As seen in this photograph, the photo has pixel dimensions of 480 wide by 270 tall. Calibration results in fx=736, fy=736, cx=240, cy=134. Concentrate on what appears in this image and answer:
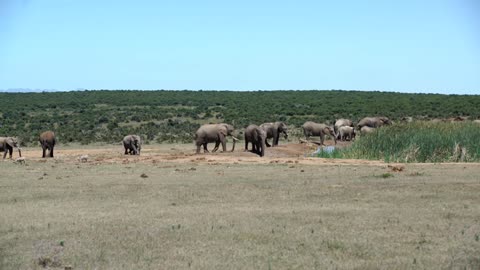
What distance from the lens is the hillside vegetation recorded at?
59.3 meters

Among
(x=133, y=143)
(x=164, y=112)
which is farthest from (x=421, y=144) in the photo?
(x=164, y=112)

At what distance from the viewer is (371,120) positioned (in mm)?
51062

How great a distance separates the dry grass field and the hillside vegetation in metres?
30.8

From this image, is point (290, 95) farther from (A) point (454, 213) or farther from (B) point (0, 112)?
(A) point (454, 213)

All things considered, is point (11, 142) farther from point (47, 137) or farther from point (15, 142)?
point (47, 137)

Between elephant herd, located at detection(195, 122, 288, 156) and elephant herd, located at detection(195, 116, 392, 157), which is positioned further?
elephant herd, located at detection(195, 116, 392, 157)

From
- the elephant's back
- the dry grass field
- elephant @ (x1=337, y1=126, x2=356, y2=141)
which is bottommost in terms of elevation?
the dry grass field

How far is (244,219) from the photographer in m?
14.9

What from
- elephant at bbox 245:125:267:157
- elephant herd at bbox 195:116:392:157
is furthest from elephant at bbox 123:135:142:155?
elephant at bbox 245:125:267:157

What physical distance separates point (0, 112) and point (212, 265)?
71.5 meters

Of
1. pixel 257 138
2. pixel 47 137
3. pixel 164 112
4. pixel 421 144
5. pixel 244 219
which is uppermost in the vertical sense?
pixel 164 112

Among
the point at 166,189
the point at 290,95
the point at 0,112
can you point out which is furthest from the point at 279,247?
the point at 290,95

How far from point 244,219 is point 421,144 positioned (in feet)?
Answer: 53.7

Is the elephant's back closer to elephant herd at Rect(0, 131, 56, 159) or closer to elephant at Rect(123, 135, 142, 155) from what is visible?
elephant herd at Rect(0, 131, 56, 159)
